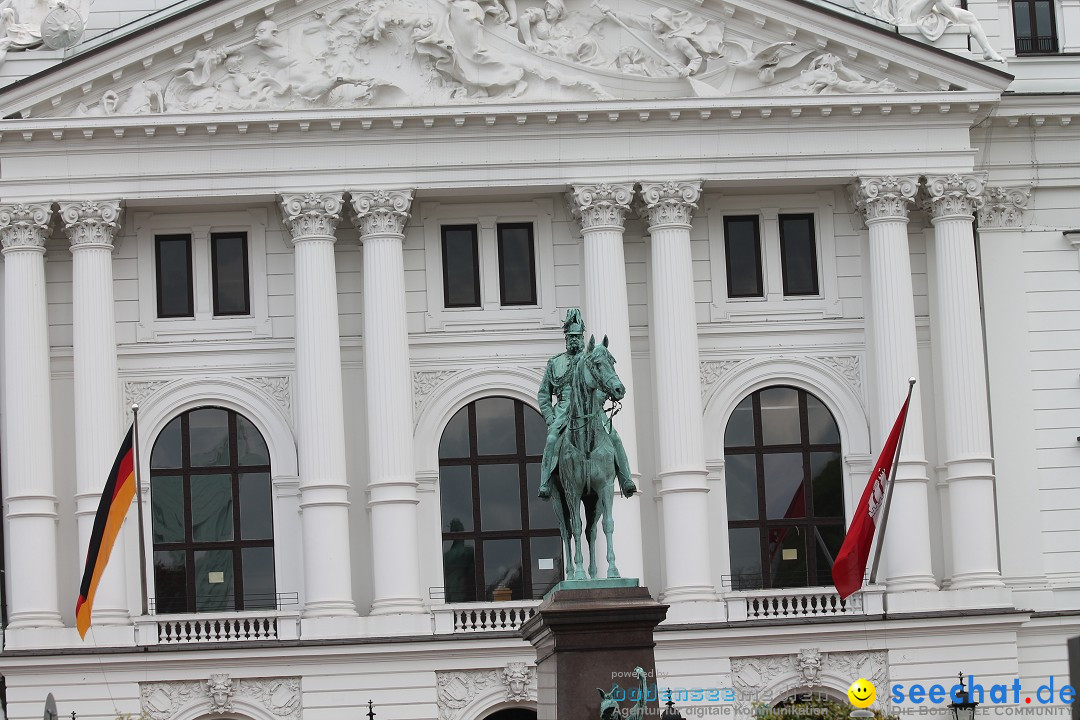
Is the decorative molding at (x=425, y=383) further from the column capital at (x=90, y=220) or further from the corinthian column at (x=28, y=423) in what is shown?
the corinthian column at (x=28, y=423)

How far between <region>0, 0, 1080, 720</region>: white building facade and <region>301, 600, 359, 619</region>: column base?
→ 66 millimetres

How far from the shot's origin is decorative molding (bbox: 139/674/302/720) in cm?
4659

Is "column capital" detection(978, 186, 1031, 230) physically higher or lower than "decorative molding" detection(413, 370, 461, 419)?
higher

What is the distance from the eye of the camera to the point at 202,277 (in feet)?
164

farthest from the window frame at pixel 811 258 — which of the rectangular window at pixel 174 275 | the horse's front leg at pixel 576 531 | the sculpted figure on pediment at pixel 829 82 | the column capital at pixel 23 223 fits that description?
the horse's front leg at pixel 576 531

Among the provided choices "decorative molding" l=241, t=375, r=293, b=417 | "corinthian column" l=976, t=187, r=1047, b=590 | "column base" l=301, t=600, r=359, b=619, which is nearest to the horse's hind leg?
"column base" l=301, t=600, r=359, b=619

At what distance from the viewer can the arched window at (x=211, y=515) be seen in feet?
160

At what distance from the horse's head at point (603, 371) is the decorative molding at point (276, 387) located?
17736 millimetres

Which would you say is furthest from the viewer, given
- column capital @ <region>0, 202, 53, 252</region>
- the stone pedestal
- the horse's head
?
column capital @ <region>0, 202, 53, 252</region>

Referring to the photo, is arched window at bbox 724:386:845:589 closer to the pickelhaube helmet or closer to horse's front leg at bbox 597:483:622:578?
horse's front leg at bbox 597:483:622:578

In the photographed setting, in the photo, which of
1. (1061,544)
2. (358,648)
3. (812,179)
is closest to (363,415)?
(358,648)

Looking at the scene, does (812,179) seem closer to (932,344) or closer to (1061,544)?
(932,344)

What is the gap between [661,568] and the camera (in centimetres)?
4919

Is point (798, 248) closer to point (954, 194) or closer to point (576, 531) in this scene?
point (954, 194)
